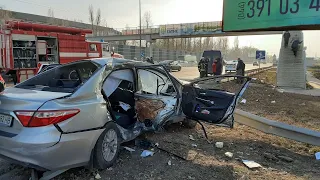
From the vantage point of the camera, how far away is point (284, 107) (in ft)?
29.5

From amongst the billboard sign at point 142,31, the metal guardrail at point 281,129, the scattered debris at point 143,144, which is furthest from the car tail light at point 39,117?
the billboard sign at point 142,31

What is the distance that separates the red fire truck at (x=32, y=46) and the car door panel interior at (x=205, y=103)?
40.8 ft

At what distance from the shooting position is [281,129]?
567 cm

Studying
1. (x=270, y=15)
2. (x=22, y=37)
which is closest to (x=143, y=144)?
(x=270, y=15)

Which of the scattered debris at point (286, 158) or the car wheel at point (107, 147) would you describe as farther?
the scattered debris at point (286, 158)

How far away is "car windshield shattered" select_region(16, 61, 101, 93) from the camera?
13.7 ft

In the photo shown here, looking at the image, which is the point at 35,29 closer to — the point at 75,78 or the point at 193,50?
the point at 75,78

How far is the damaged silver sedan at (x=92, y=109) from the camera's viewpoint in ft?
10.3

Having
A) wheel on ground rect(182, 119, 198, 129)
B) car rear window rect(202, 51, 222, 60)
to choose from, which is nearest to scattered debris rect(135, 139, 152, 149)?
wheel on ground rect(182, 119, 198, 129)

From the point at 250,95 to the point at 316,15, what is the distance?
4.49m

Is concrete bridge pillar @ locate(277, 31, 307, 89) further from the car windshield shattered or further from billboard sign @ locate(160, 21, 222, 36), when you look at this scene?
billboard sign @ locate(160, 21, 222, 36)

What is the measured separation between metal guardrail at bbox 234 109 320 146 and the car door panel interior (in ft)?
4.82

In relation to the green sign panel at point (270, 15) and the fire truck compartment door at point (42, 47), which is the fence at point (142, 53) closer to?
the fire truck compartment door at point (42, 47)

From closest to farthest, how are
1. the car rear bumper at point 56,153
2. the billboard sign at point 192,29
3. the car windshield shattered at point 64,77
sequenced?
the car rear bumper at point 56,153
the car windshield shattered at point 64,77
the billboard sign at point 192,29
